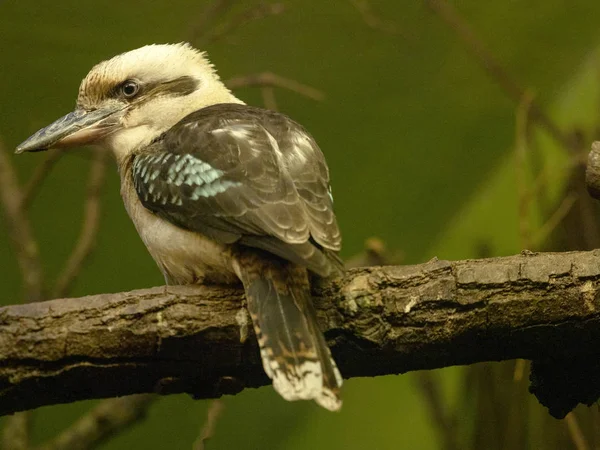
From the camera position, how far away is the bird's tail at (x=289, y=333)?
170 cm

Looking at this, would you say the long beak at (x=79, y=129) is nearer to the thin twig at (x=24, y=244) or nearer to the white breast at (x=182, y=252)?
the white breast at (x=182, y=252)

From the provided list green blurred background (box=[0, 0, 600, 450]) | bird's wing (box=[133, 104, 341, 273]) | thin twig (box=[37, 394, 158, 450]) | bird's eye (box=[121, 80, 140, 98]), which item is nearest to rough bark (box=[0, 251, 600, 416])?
bird's wing (box=[133, 104, 341, 273])

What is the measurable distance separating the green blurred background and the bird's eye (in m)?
0.71

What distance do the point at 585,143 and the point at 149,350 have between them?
7.53 feet

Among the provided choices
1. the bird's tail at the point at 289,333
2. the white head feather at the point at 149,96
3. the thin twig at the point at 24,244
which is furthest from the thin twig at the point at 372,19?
the bird's tail at the point at 289,333

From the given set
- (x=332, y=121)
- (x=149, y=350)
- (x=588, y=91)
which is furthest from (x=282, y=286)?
(x=588, y=91)

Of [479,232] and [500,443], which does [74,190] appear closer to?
[479,232]

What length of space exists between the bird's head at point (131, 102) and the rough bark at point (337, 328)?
71 cm

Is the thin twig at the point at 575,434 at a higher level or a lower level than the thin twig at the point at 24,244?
lower

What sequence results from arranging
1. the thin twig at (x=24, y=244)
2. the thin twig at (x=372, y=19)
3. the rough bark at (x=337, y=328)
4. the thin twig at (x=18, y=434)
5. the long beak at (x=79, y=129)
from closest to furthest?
the rough bark at (x=337, y=328) < the long beak at (x=79, y=129) < the thin twig at (x=18, y=434) < the thin twig at (x=24, y=244) < the thin twig at (x=372, y=19)

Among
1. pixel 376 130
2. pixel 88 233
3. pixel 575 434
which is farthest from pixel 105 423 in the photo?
pixel 376 130

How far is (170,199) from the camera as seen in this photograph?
6.68 feet

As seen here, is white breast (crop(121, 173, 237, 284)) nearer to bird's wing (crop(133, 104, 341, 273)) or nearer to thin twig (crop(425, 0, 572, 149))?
bird's wing (crop(133, 104, 341, 273))

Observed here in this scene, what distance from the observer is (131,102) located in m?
2.48
